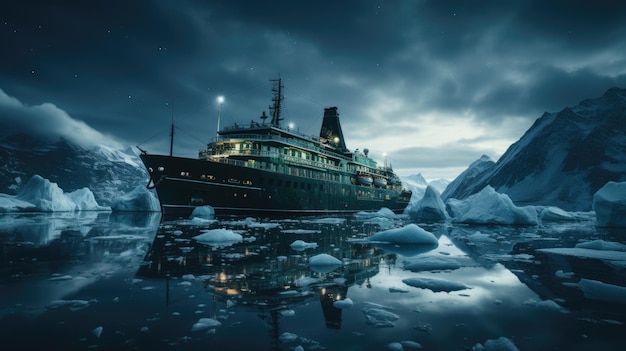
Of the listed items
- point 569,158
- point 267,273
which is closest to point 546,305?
point 267,273

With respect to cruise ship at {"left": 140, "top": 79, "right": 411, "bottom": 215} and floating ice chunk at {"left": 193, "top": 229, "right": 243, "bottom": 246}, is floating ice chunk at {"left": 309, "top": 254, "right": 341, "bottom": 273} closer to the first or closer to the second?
floating ice chunk at {"left": 193, "top": 229, "right": 243, "bottom": 246}

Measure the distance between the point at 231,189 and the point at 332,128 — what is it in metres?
28.0

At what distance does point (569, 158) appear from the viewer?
121m

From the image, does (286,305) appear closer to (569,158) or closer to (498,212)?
(498,212)

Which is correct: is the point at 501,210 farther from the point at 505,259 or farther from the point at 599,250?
the point at 505,259

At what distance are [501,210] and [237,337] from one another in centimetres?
3006

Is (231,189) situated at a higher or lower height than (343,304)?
higher

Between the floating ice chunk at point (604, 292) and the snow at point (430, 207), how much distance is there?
29.4 meters

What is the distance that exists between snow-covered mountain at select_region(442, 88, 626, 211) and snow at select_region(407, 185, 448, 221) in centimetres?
8913

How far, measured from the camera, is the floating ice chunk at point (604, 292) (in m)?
5.54

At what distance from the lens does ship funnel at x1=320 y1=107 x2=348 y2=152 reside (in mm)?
53006

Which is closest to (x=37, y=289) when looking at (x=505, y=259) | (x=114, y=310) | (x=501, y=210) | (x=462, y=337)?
(x=114, y=310)

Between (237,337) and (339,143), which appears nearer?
(237,337)

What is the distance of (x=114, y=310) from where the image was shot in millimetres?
4695
